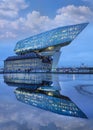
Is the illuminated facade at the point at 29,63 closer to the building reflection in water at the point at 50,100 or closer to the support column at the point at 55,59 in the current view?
the support column at the point at 55,59

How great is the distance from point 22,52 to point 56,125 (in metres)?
149

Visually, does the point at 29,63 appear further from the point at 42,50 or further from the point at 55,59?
the point at 55,59

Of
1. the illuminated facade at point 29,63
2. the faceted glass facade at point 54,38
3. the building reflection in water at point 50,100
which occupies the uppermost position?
the faceted glass facade at point 54,38

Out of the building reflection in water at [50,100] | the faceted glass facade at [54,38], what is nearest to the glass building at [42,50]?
the faceted glass facade at [54,38]

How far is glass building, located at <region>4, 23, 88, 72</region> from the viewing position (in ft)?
403

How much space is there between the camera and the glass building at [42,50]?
12288cm

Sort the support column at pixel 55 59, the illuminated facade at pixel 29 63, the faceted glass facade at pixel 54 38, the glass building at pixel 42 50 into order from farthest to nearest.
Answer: the illuminated facade at pixel 29 63 < the support column at pixel 55 59 < the glass building at pixel 42 50 < the faceted glass facade at pixel 54 38

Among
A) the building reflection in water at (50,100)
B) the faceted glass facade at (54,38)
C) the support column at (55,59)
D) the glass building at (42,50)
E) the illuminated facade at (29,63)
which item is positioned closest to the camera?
the building reflection in water at (50,100)

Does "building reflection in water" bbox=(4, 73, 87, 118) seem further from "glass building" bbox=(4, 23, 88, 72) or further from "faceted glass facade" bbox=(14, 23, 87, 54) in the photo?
"glass building" bbox=(4, 23, 88, 72)

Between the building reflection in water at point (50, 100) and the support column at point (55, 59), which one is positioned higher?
the support column at point (55, 59)

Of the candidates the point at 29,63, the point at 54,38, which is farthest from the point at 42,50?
the point at 29,63

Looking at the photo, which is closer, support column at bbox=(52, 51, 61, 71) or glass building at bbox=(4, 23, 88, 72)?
glass building at bbox=(4, 23, 88, 72)

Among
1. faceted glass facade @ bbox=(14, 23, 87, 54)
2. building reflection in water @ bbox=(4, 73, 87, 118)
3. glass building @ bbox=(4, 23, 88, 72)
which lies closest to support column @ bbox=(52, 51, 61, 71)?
glass building @ bbox=(4, 23, 88, 72)

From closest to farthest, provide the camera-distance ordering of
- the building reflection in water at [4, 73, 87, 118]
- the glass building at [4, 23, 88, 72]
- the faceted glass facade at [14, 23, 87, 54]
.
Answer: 1. the building reflection in water at [4, 73, 87, 118]
2. the faceted glass facade at [14, 23, 87, 54]
3. the glass building at [4, 23, 88, 72]
